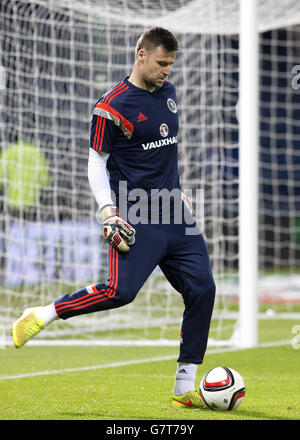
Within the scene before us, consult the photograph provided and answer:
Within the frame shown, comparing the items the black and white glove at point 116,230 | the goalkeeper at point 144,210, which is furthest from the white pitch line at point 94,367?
the black and white glove at point 116,230

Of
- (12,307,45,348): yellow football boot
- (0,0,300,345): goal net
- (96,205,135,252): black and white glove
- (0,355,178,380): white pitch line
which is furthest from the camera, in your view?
(0,0,300,345): goal net

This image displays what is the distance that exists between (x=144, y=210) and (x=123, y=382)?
1681mm

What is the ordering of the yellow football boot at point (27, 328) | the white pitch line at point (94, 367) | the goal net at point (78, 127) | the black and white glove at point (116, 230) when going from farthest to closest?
the goal net at point (78, 127), the white pitch line at point (94, 367), the yellow football boot at point (27, 328), the black and white glove at point (116, 230)

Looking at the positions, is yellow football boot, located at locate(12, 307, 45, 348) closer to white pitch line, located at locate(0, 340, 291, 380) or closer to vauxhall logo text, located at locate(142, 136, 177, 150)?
vauxhall logo text, located at locate(142, 136, 177, 150)

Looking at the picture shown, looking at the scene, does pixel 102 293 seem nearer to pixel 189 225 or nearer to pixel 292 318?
pixel 189 225

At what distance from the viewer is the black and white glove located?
15.1 feet

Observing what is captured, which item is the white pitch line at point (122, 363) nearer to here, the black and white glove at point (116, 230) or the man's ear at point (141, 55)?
the black and white glove at point (116, 230)

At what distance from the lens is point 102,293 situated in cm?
467

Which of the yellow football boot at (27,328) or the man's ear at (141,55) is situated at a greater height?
the man's ear at (141,55)

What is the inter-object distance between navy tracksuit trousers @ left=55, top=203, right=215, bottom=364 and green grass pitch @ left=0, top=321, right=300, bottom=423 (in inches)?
17.5

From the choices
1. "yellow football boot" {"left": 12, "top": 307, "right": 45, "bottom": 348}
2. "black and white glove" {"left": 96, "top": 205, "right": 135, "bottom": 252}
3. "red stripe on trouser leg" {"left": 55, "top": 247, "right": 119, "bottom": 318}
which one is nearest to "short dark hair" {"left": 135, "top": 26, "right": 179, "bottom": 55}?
"black and white glove" {"left": 96, "top": 205, "right": 135, "bottom": 252}

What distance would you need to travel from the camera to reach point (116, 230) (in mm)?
4594

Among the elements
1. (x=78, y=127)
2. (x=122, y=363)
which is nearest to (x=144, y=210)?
(x=122, y=363)

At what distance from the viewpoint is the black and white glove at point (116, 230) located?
459 cm
